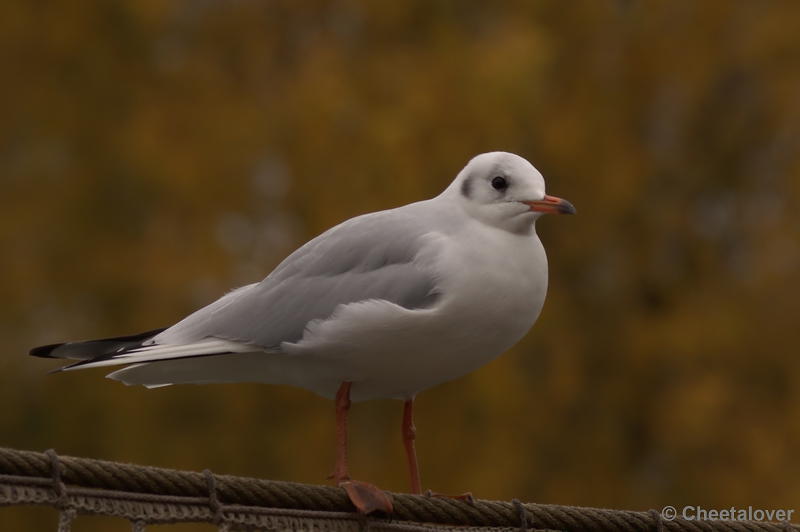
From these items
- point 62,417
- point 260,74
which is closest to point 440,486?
point 62,417

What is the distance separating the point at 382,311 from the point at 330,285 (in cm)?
23

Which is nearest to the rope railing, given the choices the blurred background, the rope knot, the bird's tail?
the rope knot

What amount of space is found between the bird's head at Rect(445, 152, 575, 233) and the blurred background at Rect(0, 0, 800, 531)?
8.10 ft

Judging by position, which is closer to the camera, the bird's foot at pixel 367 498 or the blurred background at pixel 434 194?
the bird's foot at pixel 367 498

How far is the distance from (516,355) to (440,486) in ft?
3.12

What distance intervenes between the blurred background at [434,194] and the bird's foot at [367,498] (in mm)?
2689

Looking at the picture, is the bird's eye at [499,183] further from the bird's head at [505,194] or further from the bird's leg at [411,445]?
the bird's leg at [411,445]

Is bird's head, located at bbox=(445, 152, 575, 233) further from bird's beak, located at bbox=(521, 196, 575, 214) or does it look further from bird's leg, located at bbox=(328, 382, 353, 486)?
bird's leg, located at bbox=(328, 382, 353, 486)

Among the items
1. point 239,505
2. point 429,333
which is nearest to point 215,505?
point 239,505

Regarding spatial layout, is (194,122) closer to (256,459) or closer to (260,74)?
(260,74)

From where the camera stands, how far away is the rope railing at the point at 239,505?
6.30 feet

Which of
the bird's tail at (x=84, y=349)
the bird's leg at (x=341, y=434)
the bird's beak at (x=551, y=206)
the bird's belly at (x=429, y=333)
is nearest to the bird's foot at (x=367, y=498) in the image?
→ the bird's leg at (x=341, y=434)

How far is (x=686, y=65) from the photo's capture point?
6418 mm

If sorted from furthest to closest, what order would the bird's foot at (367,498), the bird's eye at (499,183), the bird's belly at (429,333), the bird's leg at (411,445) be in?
the bird's leg at (411,445) < the bird's eye at (499,183) < the bird's belly at (429,333) < the bird's foot at (367,498)
